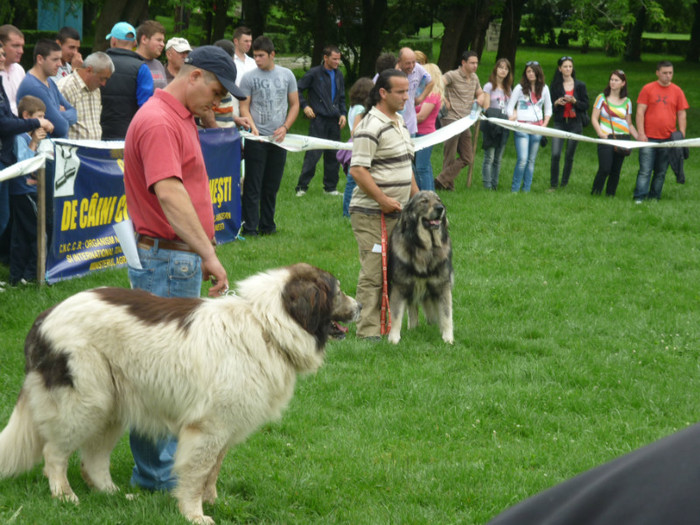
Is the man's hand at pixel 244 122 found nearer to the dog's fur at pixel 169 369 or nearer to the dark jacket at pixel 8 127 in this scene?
the dark jacket at pixel 8 127

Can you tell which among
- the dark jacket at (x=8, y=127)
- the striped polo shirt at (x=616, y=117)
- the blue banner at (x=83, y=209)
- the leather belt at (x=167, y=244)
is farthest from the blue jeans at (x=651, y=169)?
the leather belt at (x=167, y=244)

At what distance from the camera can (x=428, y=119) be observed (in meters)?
13.8

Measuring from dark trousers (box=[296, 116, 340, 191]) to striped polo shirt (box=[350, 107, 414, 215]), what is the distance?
21.4 ft

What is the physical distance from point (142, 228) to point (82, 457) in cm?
133

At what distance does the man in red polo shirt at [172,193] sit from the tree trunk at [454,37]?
20144 mm

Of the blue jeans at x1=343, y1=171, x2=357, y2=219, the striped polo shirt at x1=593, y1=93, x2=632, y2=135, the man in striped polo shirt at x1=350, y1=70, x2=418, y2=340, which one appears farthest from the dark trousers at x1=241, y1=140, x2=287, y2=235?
the striped polo shirt at x1=593, y1=93, x2=632, y2=135

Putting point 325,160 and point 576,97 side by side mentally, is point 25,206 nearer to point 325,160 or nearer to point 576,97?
point 325,160

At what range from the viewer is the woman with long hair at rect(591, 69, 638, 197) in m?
15.0

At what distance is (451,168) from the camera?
15016 millimetres

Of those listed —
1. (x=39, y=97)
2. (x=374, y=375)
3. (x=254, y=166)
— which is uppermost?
(x=39, y=97)

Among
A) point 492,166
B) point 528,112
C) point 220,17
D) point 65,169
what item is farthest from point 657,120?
point 220,17

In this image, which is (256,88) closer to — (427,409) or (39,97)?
(39,97)

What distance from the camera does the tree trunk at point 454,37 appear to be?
24078mm

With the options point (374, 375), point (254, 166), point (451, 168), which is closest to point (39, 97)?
point (254, 166)
